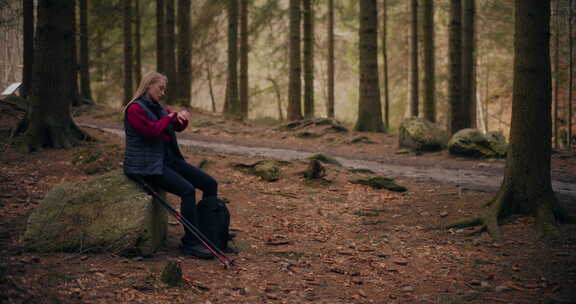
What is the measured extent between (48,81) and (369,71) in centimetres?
1092

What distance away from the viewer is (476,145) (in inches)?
508

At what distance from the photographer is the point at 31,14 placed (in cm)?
1286

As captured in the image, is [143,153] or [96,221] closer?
[96,221]

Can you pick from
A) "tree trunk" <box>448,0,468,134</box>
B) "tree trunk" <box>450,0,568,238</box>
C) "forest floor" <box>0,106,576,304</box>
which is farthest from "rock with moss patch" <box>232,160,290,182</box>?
"tree trunk" <box>448,0,468,134</box>

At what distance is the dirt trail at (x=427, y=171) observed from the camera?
9195 millimetres

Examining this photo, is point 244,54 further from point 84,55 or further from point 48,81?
point 48,81

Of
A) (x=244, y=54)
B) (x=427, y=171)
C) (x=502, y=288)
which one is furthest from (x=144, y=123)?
(x=244, y=54)

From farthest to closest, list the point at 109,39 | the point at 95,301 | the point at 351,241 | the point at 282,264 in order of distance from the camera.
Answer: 1. the point at 109,39
2. the point at 351,241
3. the point at 282,264
4. the point at 95,301

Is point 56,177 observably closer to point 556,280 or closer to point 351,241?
point 351,241

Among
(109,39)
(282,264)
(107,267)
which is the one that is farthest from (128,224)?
(109,39)

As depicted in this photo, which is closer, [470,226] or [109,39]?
[470,226]

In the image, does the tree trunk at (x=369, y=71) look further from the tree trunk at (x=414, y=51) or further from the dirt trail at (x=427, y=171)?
the dirt trail at (x=427, y=171)

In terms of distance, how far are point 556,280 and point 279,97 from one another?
26388mm

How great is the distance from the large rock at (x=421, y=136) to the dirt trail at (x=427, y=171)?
1418 millimetres
